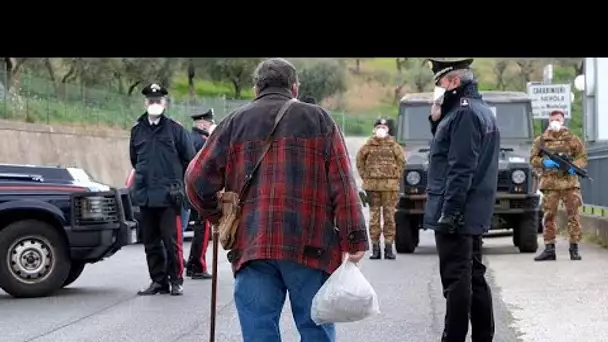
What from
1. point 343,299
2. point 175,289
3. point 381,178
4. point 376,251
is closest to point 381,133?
point 381,178

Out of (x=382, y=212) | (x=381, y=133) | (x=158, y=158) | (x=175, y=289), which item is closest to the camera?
(x=158, y=158)

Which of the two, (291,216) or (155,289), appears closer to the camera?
(291,216)

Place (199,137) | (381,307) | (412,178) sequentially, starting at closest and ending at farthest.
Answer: (381,307) → (199,137) → (412,178)

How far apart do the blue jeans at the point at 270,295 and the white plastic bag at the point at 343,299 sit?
0.11 m

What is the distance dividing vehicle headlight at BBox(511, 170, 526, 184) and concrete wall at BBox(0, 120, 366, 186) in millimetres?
14873

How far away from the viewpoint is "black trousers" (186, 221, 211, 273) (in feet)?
40.2

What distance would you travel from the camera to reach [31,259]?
1084 centimetres

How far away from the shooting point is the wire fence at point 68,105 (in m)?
29.7

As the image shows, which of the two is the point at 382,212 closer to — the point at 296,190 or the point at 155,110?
the point at 155,110

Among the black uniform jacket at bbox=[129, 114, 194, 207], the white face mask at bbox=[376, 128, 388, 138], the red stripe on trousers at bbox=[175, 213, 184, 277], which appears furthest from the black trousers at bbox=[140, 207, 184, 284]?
the white face mask at bbox=[376, 128, 388, 138]

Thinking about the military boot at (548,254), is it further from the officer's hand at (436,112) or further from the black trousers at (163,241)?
the officer's hand at (436,112)

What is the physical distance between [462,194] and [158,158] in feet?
15.4

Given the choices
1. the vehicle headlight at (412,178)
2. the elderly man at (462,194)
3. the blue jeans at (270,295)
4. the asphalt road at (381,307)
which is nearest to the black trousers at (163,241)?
the asphalt road at (381,307)
